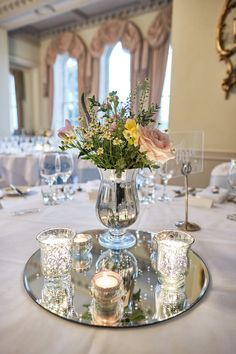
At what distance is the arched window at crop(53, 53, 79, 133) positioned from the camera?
18.0 feet

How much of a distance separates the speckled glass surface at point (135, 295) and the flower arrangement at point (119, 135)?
0.30m

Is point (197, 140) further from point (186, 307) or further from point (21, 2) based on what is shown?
point (21, 2)

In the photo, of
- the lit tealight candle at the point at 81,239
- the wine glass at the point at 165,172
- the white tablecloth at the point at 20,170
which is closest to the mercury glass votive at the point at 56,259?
the lit tealight candle at the point at 81,239

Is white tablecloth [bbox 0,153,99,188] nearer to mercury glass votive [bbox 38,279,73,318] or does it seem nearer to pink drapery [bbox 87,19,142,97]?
pink drapery [bbox 87,19,142,97]

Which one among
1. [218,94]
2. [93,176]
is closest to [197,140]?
[93,176]

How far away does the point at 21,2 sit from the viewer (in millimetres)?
4105

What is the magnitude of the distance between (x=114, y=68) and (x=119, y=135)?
466 centimetres

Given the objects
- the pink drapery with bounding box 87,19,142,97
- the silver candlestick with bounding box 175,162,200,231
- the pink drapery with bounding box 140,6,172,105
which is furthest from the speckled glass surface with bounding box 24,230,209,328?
the pink drapery with bounding box 87,19,142,97

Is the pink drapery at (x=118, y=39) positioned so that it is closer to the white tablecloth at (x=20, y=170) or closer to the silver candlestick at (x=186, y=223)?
the white tablecloth at (x=20, y=170)

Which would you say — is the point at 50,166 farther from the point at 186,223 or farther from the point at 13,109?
the point at 13,109

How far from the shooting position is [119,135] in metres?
0.73

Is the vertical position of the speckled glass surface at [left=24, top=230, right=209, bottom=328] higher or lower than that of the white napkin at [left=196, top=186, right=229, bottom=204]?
lower

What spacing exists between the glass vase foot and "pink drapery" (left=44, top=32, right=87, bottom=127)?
4365 millimetres

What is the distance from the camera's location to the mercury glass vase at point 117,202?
817 mm
